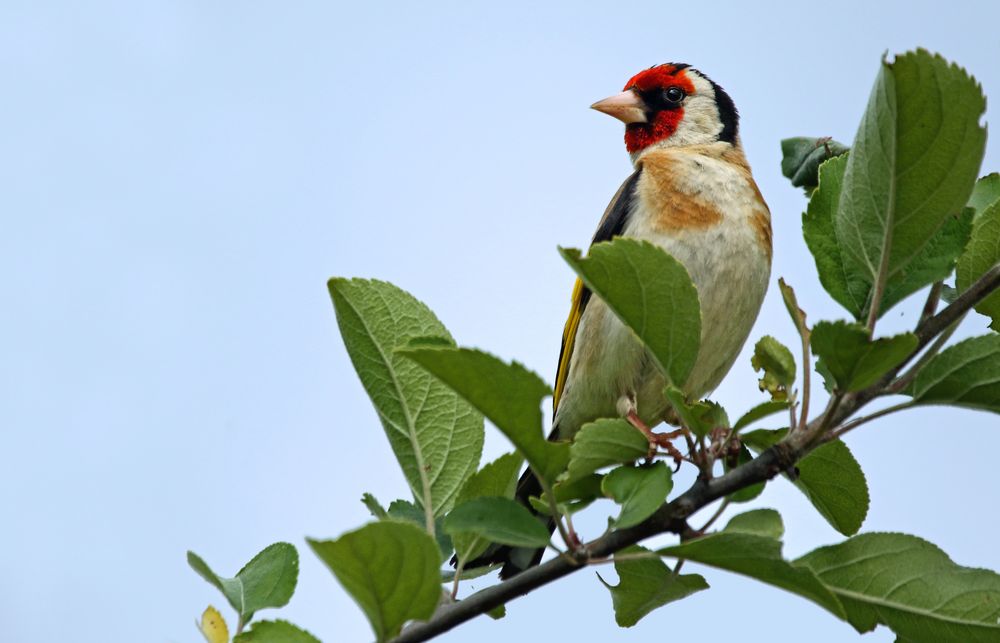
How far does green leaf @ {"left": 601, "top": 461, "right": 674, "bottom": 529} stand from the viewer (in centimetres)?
182

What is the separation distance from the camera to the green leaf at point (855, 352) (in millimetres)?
1735

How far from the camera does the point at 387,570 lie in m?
1.58

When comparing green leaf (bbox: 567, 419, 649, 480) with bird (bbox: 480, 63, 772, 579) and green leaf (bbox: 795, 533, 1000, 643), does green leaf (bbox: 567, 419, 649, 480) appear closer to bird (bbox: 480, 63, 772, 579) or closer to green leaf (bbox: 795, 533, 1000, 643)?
green leaf (bbox: 795, 533, 1000, 643)

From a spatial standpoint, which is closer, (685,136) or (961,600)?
(961,600)

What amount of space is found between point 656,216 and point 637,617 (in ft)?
6.35

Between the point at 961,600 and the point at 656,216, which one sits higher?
the point at 656,216

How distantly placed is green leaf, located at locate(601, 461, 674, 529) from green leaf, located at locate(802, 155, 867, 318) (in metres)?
0.50

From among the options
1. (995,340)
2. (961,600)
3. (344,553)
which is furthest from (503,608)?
(995,340)

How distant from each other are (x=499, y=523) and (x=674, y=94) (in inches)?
147

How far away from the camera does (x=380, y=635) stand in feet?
5.48

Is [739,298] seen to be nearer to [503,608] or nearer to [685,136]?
[685,136]

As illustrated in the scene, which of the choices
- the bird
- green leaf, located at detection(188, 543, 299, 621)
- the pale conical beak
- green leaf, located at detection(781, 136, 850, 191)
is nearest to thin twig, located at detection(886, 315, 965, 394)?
green leaf, located at detection(781, 136, 850, 191)

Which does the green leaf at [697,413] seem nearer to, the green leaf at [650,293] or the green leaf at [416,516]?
the green leaf at [650,293]

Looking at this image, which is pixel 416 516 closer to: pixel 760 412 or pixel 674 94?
pixel 760 412
